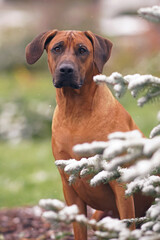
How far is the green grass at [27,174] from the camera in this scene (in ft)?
18.2

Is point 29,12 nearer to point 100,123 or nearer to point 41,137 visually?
point 41,137

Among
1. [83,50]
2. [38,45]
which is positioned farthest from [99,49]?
[38,45]

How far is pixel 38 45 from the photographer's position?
3.18 metres

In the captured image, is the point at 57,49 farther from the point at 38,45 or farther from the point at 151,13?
the point at 151,13

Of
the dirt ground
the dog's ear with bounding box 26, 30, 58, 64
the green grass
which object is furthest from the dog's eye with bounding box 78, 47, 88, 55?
the green grass

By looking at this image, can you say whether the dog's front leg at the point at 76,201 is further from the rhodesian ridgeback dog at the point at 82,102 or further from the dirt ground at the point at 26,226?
the dirt ground at the point at 26,226

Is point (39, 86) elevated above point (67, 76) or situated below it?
above

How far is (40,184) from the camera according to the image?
19.6 feet

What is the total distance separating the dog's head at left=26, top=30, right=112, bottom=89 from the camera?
2934mm

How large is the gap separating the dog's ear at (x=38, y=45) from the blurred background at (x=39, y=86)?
254 cm

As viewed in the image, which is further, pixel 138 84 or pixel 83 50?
pixel 83 50

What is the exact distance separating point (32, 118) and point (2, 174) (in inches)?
99.5

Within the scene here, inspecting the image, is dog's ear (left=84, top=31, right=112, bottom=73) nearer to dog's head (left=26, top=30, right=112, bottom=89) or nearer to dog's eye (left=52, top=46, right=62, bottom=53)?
dog's head (left=26, top=30, right=112, bottom=89)

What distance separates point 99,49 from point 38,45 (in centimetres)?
42
